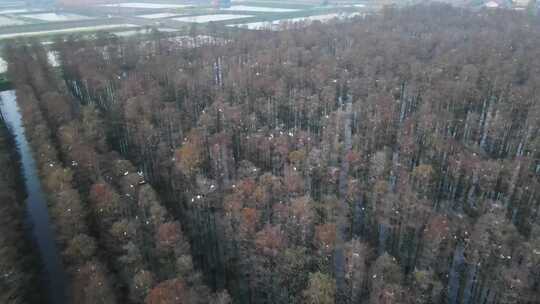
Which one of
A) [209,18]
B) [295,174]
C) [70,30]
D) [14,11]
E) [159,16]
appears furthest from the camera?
[14,11]

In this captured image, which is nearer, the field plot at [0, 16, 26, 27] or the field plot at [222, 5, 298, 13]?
the field plot at [0, 16, 26, 27]

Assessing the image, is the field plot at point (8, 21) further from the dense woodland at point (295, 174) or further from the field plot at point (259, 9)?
the field plot at point (259, 9)

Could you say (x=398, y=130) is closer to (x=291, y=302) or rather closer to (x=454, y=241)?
(x=454, y=241)

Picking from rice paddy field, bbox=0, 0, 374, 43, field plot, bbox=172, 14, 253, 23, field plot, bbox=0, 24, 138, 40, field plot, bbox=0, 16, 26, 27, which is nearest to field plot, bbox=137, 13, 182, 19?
rice paddy field, bbox=0, 0, 374, 43

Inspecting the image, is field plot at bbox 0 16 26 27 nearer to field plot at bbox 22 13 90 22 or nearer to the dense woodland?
field plot at bbox 22 13 90 22

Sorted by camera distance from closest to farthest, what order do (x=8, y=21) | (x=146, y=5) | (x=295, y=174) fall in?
(x=295, y=174) → (x=8, y=21) → (x=146, y=5)

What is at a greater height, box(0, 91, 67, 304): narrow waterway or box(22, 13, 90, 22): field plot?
box(22, 13, 90, 22): field plot

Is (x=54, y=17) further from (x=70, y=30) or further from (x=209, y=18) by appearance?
(x=209, y=18)

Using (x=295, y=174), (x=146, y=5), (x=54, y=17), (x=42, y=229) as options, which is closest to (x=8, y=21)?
(x=54, y=17)
